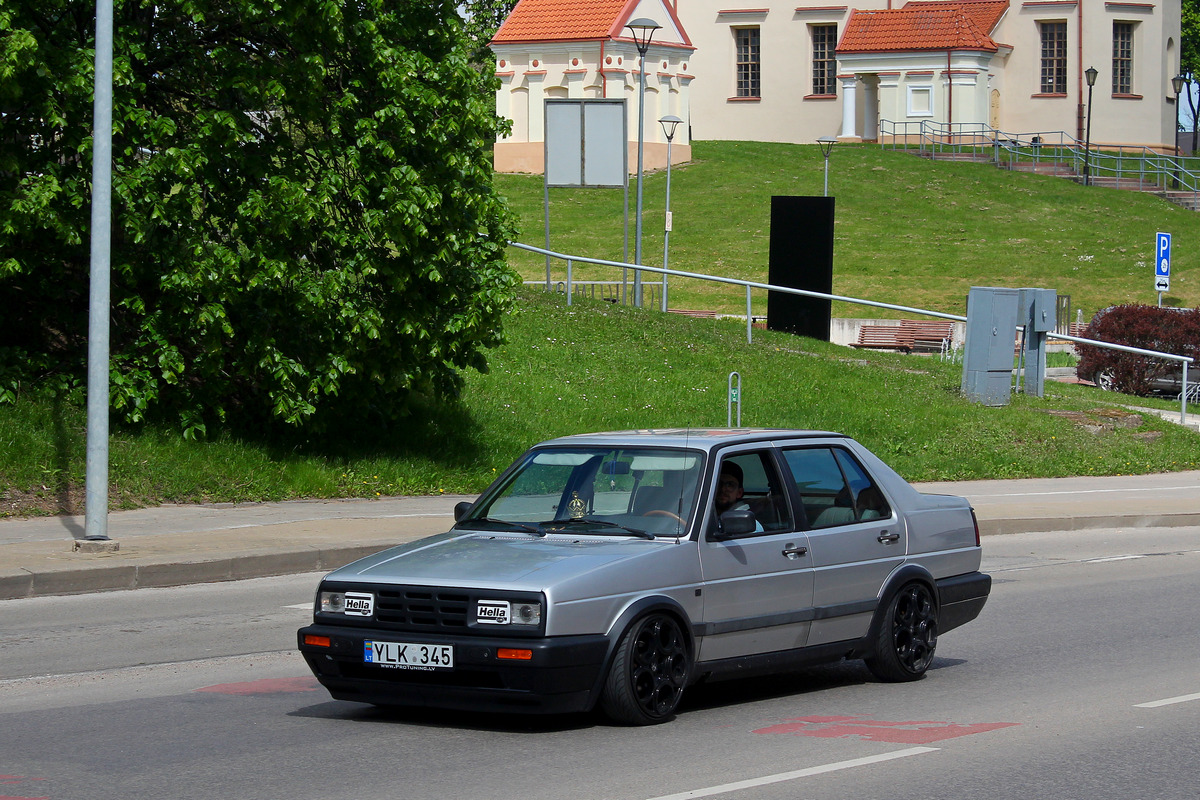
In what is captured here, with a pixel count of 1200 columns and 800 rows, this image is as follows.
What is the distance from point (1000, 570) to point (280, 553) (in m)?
6.75

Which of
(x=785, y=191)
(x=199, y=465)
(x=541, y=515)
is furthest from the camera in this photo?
(x=785, y=191)

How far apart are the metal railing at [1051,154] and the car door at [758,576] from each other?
66.1 meters

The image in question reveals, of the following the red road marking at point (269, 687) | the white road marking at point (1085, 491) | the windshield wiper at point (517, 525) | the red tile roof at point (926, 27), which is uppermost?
the red tile roof at point (926, 27)

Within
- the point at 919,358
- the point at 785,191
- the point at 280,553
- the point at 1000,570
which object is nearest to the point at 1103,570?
the point at 1000,570

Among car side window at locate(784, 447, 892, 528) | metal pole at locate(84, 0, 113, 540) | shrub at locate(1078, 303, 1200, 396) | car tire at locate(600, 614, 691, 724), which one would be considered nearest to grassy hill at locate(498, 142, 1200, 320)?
shrub at locate(1078, 303, 1200, 396)

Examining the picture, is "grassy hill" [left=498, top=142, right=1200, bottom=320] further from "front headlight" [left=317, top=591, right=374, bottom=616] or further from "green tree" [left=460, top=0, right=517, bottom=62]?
"front headlight" [left=317, top=591, right=374, bottom=616]

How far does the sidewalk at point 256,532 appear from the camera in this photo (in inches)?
485

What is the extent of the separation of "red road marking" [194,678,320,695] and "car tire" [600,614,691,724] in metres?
2.13

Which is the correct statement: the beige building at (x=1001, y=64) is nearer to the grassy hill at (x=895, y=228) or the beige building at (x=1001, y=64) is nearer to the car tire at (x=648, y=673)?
the grassy hill at (x=895, y=228)

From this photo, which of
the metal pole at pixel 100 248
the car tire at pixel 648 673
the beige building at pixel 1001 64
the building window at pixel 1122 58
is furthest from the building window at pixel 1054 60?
the car tire at pixel 648 673

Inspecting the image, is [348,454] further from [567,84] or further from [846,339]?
[567,84]

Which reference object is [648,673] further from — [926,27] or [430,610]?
[926,27]

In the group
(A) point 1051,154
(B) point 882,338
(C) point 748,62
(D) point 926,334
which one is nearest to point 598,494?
(B) point 882,338

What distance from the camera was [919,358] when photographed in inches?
1220
